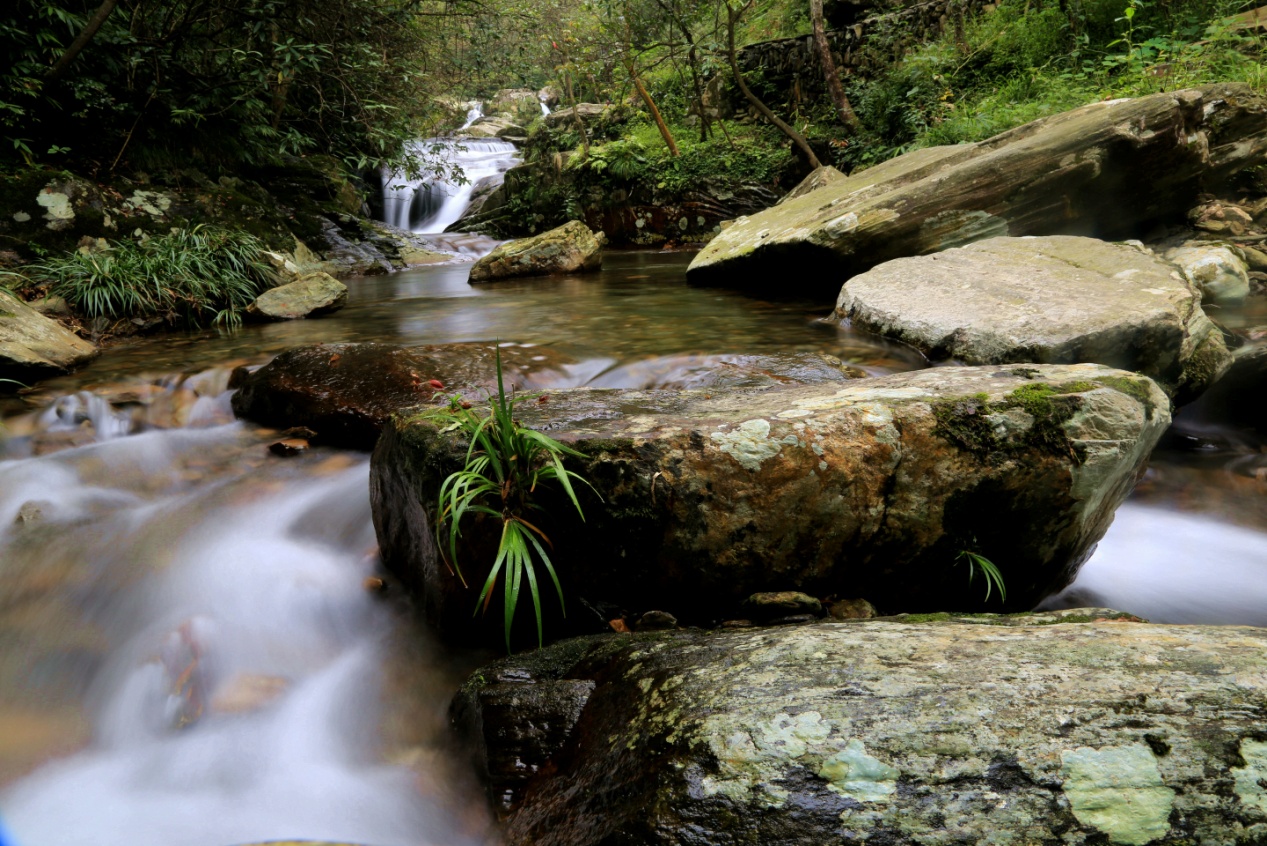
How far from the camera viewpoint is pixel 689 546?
2.09 m

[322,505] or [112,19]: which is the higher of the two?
[112,19]

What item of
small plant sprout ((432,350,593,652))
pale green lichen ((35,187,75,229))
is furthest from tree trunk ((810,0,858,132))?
small plant sprout ((432,350,593,652))

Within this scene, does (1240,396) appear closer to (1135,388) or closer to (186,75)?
(1135,388)

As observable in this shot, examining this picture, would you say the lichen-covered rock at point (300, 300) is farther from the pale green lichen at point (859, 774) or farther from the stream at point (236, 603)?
the pale green lichen at point (859, 774)

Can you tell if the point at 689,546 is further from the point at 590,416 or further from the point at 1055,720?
the point at 1055,720

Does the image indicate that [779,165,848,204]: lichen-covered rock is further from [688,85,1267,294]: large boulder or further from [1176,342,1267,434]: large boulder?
[1176,342,1267,434]: large boulder

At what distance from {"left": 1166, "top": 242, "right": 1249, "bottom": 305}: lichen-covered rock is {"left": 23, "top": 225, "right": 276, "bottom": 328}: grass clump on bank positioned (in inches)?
307

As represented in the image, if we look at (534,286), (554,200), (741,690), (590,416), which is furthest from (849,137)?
(741,690)

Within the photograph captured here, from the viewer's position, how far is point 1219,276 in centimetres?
515

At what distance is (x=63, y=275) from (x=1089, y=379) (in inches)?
286

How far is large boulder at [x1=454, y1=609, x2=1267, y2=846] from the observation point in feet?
3.39

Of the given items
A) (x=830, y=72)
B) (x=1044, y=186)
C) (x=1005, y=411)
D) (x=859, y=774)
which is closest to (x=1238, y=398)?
(x=1044, y=186)

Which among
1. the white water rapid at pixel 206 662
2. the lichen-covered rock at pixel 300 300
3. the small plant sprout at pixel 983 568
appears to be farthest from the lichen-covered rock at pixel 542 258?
the small plant sprout at pixel 983 568

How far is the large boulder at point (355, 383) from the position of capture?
11.7 ft
